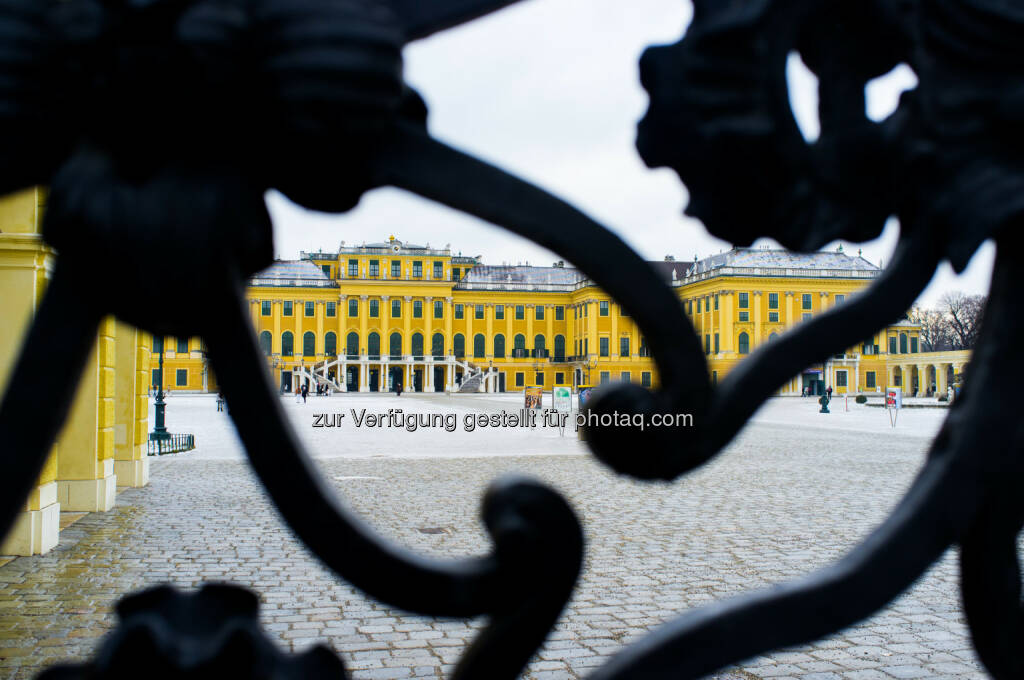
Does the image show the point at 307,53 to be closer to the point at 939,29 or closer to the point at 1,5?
the point at 1,5

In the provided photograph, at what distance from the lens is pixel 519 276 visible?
3147 inches

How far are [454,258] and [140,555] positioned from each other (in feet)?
255

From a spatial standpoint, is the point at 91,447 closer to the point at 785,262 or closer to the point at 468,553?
the point at 468,553

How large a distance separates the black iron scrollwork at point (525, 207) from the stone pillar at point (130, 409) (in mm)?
10441

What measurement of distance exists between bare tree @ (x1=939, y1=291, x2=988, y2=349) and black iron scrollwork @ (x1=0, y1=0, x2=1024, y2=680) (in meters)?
64.7

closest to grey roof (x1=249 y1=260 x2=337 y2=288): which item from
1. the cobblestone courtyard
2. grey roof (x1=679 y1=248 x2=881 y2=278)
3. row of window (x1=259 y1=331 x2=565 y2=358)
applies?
row of window (x1=259 y1=331 x2=565 y2=358)

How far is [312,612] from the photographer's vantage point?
532 cm

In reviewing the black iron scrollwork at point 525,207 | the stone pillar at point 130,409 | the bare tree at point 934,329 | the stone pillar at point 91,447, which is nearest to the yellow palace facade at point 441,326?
the bare tree at point 934,329

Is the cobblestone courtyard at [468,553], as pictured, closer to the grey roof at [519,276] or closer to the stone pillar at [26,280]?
the stone pillar at [26,280]

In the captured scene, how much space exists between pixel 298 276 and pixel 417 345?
12.1m

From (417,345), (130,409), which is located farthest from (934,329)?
(130,409)

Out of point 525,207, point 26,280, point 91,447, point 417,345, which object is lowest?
point 91,447

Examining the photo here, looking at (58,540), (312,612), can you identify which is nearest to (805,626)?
(312,612)

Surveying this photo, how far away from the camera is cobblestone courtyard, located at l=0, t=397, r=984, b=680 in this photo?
4578mm
